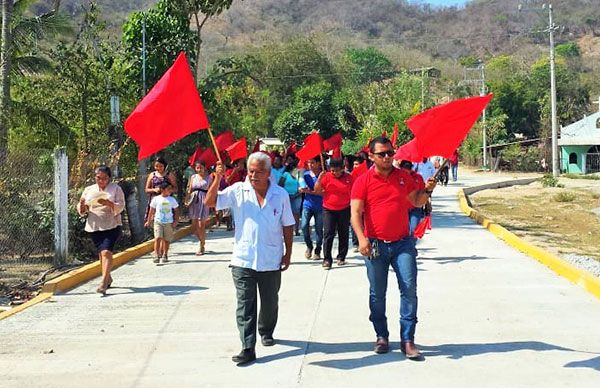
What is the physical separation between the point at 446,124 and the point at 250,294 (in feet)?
7.33

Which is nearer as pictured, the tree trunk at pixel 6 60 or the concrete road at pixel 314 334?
the concrete road at pixel 314 334

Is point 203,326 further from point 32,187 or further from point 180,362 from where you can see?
point 32,187

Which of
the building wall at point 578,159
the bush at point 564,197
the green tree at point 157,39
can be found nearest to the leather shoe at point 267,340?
the green tree at point 157,39

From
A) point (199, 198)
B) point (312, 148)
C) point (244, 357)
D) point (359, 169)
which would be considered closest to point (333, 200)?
point (359, 169)

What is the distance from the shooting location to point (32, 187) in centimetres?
1197

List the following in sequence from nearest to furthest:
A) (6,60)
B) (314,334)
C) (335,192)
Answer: (314,334), (335,192), (6,60)

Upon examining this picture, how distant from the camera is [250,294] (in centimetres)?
599

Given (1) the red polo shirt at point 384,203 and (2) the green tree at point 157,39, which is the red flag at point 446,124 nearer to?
(1) the red polo shirt at point 384,203

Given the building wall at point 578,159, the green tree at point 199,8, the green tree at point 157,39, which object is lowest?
the building wall at point 578,159

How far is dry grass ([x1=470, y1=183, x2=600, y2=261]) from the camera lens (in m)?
15.4

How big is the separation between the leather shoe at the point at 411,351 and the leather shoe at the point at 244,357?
1207 mm

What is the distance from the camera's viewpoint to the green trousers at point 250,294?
5.92 metres

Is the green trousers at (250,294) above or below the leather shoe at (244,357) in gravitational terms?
above

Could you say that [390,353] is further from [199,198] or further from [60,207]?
[199,198]
